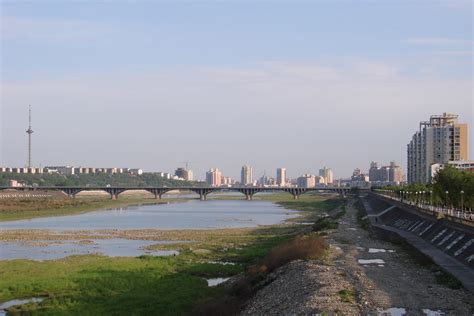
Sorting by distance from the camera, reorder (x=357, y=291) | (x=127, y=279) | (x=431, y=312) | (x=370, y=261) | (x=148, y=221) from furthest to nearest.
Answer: (x=148, y=221)
(x=370, y=261)
(x=127, y=279)
(x=357, y=291)
(x=431, y=312)

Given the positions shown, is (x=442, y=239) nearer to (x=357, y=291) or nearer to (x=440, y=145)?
(x=357, y=291)

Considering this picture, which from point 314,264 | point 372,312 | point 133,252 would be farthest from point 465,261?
point 133,252

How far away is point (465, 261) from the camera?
3127cm

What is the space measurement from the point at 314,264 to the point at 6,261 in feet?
63.3

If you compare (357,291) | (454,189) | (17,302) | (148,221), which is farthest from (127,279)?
(148,221)

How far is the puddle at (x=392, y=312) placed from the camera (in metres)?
20.1

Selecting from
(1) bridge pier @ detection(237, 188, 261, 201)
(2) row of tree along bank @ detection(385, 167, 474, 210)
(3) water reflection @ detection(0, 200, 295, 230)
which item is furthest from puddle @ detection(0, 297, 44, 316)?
(1) bridge pier @ detection(237, 188, 261, 201)

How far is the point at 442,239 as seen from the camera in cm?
4038

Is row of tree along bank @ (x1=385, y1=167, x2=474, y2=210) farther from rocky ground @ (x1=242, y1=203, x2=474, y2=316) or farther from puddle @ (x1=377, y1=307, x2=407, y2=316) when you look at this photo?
puddle @ (x1=377, y1=307, x2=407, y2=316)

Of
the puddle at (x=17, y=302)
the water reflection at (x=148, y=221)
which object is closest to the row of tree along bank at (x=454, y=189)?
the water reflection at (x=148, y=221)

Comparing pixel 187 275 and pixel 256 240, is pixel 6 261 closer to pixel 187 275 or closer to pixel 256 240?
pixel 187 275

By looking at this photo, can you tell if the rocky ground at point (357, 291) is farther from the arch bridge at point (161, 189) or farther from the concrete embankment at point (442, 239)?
the arch bridge at point (161, 189)

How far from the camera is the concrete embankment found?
98.3 feet

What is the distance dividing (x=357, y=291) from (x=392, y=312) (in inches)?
125
